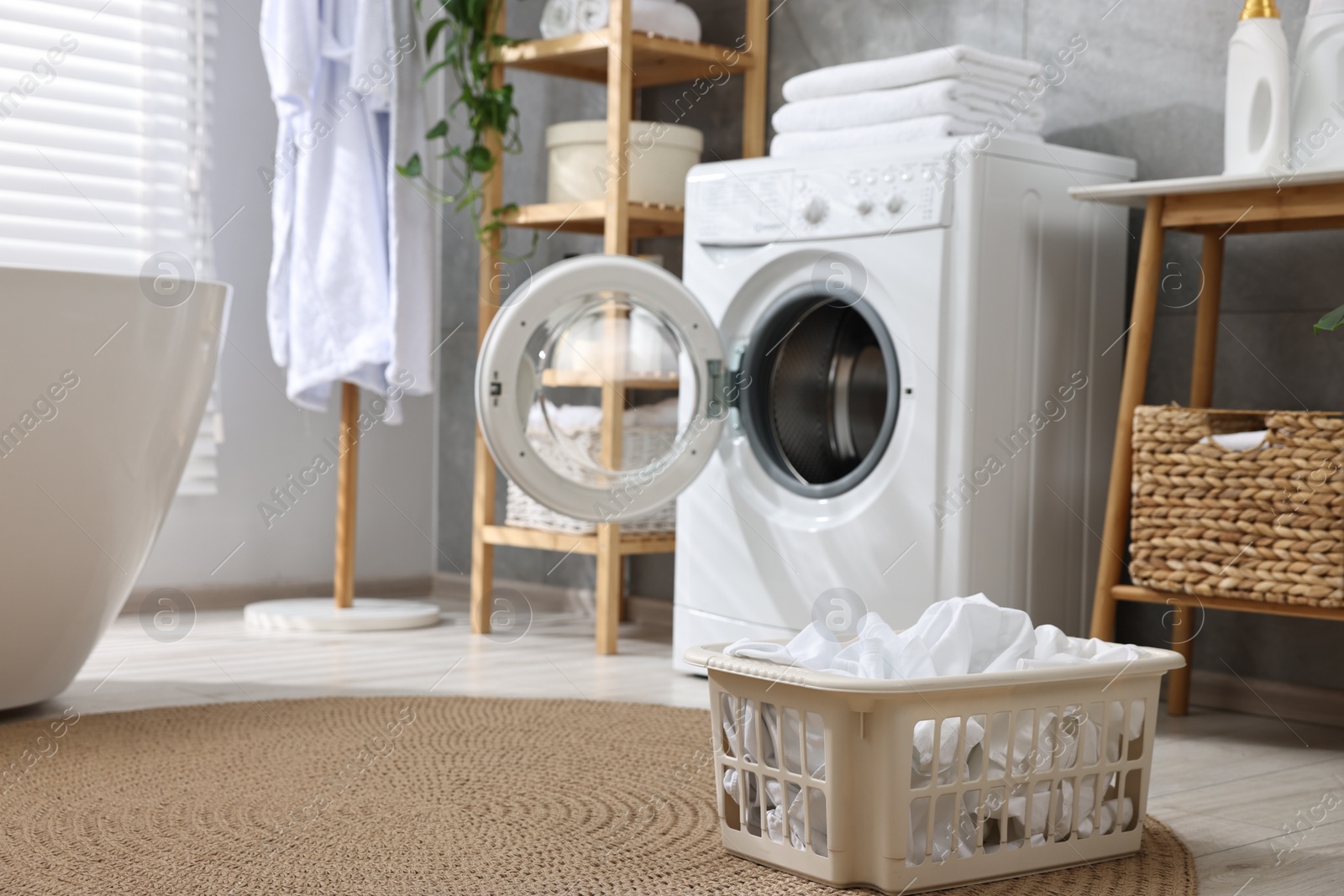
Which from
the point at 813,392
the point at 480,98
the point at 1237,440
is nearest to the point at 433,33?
the point at 480,98

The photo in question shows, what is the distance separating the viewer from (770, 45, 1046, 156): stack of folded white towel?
2.25 m

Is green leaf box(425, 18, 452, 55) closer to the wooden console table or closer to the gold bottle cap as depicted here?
the wooden console table

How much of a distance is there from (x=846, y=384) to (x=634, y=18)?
0.89 metres

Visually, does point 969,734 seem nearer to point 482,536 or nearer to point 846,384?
point 846,384

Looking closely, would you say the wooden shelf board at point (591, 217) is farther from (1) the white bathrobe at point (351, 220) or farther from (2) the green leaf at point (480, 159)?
(1) the white bathrobe at point (351, 220)

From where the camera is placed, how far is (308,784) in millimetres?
1646

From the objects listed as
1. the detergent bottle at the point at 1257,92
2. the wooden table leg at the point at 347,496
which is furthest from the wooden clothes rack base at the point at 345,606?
the detergent bottle at the point at 1257,92

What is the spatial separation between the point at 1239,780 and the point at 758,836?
77 centimetres

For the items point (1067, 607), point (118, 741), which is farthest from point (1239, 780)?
point (118, 741)

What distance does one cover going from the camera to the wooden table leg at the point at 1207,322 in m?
2.18

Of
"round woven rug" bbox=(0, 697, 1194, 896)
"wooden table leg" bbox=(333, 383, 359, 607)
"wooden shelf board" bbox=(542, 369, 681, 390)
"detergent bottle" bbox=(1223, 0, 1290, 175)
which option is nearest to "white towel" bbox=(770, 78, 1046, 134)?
"detergent bottle" bbox=(1223, 0, 1290, 175)

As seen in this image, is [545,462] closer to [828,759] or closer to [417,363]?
[417,363]

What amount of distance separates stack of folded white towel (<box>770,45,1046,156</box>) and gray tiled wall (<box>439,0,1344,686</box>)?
108 millimetres

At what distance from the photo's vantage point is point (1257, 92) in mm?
2037
